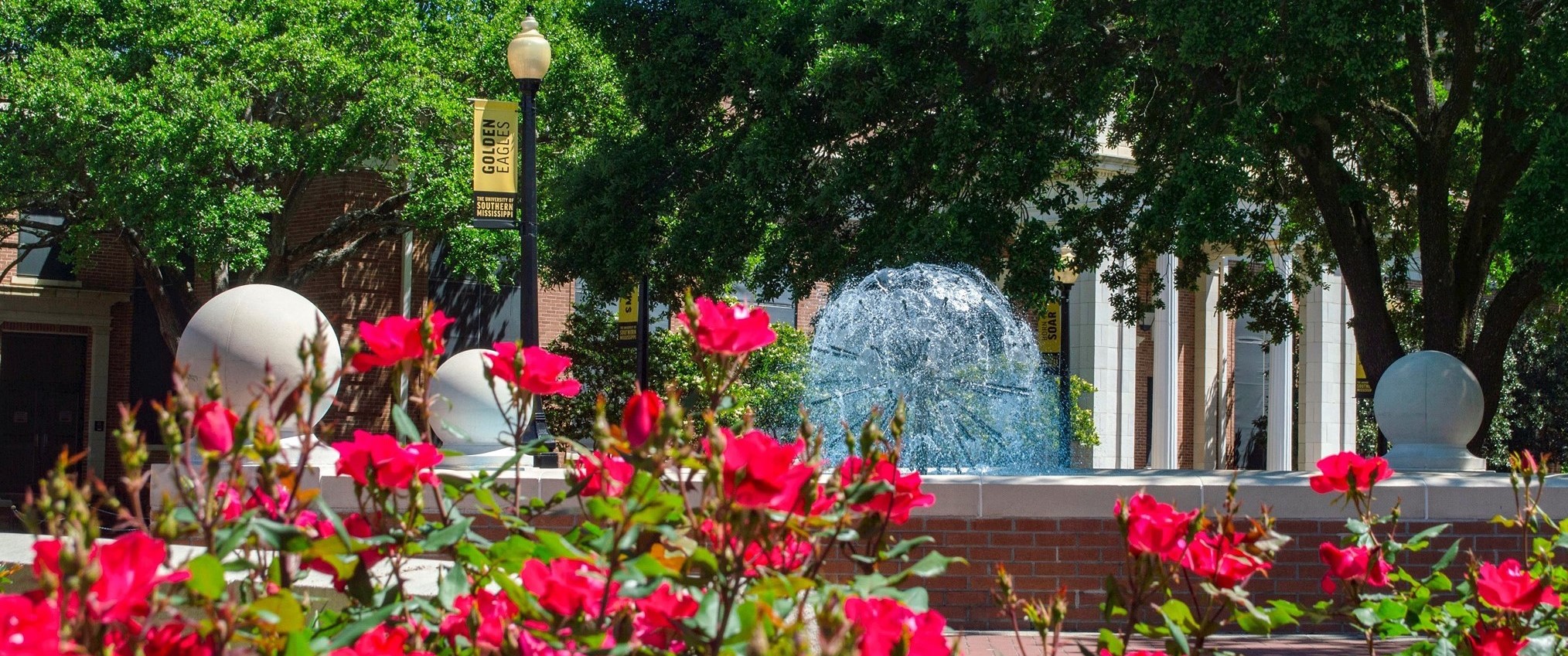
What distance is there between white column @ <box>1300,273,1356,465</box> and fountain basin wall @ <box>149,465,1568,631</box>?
85.0 ft

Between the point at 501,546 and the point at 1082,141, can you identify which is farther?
the point at 1082,141

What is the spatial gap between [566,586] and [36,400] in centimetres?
2970

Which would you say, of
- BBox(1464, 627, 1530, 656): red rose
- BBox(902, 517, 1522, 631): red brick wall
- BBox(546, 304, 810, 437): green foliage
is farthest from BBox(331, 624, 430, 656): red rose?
BBox(546, 304, 810, 437): green foliage

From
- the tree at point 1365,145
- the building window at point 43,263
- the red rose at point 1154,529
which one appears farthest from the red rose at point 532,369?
the building window at point 43,263

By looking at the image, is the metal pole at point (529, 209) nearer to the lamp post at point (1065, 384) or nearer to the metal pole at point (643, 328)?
the metal pole at point (643, 328)

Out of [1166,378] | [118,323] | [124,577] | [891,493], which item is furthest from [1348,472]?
[118,323]

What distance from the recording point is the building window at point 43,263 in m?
27.4

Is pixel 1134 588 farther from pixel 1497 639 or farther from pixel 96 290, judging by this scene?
pixel 96 290

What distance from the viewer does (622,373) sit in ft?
79.9

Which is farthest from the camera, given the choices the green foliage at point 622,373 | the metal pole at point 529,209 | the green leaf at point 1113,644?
the green foliage at point 622,373

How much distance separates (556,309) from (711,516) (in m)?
26.7

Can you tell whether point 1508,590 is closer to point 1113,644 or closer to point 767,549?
point 1113,644

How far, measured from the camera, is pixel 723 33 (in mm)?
16766

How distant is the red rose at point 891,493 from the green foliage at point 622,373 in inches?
822
